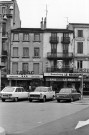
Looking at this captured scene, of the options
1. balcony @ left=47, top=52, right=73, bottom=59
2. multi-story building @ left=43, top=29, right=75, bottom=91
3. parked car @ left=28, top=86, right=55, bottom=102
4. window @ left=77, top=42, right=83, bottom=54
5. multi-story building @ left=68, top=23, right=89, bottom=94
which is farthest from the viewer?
window @ left=77, top=42, right=83, bottom=54

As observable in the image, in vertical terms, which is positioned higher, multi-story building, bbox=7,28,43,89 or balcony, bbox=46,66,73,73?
multi-story building, bbox=7,28,43,89

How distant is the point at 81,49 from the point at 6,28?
13592 millimetres

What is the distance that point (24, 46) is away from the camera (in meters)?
55.8

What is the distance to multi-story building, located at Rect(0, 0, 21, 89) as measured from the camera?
181 feet

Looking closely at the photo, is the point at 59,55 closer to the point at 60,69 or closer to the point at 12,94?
the point at 60,69

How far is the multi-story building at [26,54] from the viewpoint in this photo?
55594 mm

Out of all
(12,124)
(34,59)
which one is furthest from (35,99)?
(34,59)

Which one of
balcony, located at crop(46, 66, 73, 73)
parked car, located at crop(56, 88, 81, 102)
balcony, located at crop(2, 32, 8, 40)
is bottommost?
parked car, located at crop(56, 88, 81, 102)

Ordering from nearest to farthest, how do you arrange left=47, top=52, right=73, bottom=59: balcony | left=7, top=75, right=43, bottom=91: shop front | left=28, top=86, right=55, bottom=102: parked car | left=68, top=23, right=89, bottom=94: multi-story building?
left=28, top=86, right=55, bottom=102: parked car
left=7, top=75, right=43, bottom=91: shop front
left=47, top=52, right=73, bottom=59: balcony
left=68, top=23, right=89, bottom=94: multi-story building

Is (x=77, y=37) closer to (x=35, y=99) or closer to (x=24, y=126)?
(x=35, y=99)

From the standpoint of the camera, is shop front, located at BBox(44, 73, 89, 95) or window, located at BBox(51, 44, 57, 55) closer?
shop front, located at BBox(44, 73, 89, 95)

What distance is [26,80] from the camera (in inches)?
2188

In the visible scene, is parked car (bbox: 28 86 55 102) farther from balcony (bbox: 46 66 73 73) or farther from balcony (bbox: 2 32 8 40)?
balcony (bbox: 2 32 8 40)

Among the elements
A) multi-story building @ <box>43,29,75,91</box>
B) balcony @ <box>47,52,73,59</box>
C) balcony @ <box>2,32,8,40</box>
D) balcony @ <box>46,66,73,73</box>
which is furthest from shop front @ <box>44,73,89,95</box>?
balcony @ <box>2,32,8,40</box>
